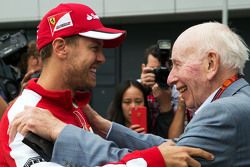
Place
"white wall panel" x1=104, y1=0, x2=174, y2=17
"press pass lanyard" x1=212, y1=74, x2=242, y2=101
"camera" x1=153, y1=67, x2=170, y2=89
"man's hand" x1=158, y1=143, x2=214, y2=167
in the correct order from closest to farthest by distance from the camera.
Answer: "man's hand" x1=158, y1=143, x2=214, y2=167 < "press pass lanyard" x1=212, y1=74, x2=242, y2=101 < "camera" x1=153, y1=67, x2=170, y2=89 < "white wall panel" x1=104, y1=0, x2=174, y2=17

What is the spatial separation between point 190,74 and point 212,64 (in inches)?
5.0

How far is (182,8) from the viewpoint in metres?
10.6

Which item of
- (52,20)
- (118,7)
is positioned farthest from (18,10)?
(52,20)

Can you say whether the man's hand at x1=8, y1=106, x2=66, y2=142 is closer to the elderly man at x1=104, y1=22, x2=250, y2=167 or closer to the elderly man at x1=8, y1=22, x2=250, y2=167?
the elderly man at x1=8, y1=22, x2=250, y2=167

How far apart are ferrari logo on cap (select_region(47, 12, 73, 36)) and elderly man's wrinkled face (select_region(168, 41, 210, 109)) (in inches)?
20.5

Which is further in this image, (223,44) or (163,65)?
(163,65)

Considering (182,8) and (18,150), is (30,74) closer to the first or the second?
(18,150)

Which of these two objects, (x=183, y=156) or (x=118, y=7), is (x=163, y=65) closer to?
(x=183, y=156)

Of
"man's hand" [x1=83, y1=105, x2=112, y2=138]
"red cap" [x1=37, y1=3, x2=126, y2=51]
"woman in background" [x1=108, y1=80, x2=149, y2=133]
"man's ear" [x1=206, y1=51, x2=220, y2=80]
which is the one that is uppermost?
"red cap" [x1=37, y1=3, x2=126, y2=51]

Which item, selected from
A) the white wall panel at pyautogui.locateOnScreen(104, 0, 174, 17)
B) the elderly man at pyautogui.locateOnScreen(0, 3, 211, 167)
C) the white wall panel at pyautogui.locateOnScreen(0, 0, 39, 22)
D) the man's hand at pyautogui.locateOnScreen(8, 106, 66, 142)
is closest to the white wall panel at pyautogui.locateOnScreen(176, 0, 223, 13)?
the white wall panel at pyautogui.locateOnScreen(104, 0, 174, 17)

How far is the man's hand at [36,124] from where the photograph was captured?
204 cm

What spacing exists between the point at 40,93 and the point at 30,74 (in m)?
1.84

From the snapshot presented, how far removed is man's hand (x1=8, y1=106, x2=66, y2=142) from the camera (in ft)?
6.70

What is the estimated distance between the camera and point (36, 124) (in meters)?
2.05
